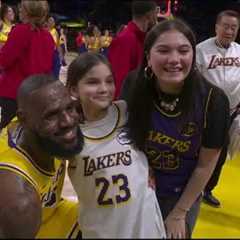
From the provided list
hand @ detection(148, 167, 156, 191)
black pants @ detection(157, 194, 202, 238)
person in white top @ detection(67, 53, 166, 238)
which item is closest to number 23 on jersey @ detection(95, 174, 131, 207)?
person in white top @ detection(67, 53, 166, 238)

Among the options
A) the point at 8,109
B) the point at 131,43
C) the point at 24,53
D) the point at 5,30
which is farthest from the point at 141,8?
the point at 5,30

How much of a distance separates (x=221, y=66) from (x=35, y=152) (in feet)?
6.38

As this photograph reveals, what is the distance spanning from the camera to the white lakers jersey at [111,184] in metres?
1.65

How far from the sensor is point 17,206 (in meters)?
1.62

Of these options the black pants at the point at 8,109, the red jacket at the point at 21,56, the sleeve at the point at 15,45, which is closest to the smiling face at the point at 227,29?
the red jacket at the point at 21,56

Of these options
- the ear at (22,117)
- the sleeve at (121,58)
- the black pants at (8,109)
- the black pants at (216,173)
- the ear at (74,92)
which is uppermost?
the ear at (74,92)

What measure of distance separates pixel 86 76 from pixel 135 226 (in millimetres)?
539

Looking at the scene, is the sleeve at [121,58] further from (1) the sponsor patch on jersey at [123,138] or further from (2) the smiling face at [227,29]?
(1) the sponsor patch on jersey at [123,138]

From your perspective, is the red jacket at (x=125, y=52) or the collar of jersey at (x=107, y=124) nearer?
the collar of jersey at (x=107, y=124)

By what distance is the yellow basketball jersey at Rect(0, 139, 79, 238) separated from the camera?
1.70m

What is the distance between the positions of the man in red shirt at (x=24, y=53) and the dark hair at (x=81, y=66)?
5.98 ft

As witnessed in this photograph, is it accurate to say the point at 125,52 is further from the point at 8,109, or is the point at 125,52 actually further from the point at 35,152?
the point at 35,152

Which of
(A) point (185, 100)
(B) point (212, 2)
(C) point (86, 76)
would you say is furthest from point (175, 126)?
(B) point (212, 2)

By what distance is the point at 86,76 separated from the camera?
1.81m
